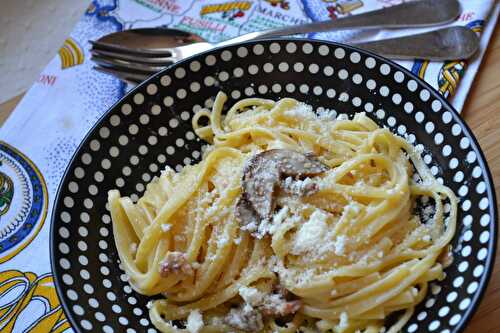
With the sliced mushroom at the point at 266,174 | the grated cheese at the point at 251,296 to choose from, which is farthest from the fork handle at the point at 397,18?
the grated cheese at the point at 251,296

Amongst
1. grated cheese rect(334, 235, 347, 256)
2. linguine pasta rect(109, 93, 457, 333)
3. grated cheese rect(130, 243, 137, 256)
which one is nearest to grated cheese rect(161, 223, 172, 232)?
linguine pasta rect(109, 93, 457, 333)

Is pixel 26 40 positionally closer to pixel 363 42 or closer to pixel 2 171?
pixel 2 171

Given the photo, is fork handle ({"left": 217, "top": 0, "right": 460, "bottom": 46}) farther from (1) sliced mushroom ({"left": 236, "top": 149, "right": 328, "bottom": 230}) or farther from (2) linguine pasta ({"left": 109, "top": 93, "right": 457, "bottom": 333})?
(1) sliced mushroom ({"left": 236, "top": 149, "right": 328, "bottom": 230})

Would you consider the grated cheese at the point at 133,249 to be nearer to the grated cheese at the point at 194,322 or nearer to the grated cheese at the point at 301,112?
the grated cheese at the point at 194,322

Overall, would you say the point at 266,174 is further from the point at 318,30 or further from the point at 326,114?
the point at 318,30

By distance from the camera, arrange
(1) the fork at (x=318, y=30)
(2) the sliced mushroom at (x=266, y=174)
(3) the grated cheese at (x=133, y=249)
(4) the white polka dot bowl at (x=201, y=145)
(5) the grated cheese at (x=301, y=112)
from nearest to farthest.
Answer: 1. (4) the white polka dot bowl at (x=201, y=145)
2. (2) the sliced mushroom at (x=266, y=174)
3. (3) the grated cheese at (x=133, y=249)
4. (5) the grated cheese at (x=301, y=112)
5. (1) the fork at (x=318, y=30)

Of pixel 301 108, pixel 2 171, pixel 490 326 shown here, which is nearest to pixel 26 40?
pixel 2 171

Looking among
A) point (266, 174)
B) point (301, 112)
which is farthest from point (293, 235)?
point (301, 112)
